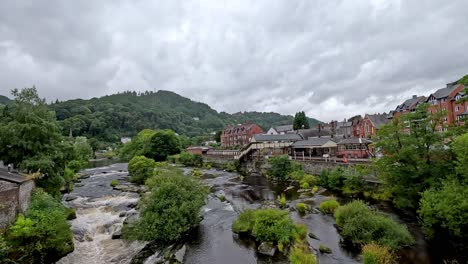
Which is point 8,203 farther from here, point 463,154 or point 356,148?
point 356,148

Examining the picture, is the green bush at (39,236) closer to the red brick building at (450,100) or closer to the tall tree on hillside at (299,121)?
the red brick building at (450,100)

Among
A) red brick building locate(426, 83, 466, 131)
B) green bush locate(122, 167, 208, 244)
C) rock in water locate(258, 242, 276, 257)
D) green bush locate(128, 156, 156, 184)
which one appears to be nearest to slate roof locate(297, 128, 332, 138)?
red brick building locate(426, 83, 466, 131)

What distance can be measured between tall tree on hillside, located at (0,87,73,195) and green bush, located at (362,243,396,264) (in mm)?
24208

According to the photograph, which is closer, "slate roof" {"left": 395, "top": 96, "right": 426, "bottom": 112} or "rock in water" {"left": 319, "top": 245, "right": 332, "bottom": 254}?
"rock in water" {"left": 319, "top": 245, "right": 332, "bottom": 254}

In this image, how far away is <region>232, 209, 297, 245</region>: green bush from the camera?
16.0 m

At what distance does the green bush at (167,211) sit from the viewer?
16391mm

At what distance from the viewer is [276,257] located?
48.5 feet

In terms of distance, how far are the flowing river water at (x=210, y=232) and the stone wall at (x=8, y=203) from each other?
13.3ft

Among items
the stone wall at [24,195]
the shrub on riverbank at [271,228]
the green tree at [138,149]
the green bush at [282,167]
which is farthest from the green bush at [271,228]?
the green tree at [138,149]

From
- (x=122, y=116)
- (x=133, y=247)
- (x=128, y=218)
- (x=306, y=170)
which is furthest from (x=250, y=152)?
(x=122, y=116)

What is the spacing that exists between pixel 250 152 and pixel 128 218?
35887mm

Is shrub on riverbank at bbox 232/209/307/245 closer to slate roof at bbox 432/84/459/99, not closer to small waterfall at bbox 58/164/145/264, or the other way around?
small waterfall at bbox 58/164/145/264

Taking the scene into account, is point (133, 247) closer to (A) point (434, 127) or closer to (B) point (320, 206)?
(B) point (320, 206)

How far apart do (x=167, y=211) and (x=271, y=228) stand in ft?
24.9
